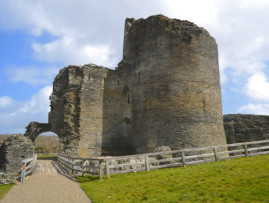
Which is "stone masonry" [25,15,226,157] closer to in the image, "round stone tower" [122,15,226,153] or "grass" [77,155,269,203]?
"round stone tower" [122,15,226,153]

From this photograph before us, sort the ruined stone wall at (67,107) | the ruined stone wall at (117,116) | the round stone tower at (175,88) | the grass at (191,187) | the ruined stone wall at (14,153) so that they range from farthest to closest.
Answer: the ruined stone wall at (117,116), the ruined stone wall at (67,107), the round stone tower at (175,88), the ruined stone wall at (14,153), the grass at (191,187)

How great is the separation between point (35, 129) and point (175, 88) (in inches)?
483

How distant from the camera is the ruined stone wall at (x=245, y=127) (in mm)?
17000

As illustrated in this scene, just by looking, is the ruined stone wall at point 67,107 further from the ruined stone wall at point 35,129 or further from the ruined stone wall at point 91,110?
the ruined stone wall at point 35,129

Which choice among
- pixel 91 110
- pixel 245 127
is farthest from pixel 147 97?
pixel 245 127

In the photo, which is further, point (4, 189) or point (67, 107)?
point (67, 107)

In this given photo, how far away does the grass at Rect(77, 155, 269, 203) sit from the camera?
19.4ft

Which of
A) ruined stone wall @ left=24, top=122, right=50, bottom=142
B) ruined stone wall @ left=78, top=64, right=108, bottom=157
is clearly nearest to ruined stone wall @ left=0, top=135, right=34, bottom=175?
ruined stone wall @ left=78, top=64, right=108, bottom=157

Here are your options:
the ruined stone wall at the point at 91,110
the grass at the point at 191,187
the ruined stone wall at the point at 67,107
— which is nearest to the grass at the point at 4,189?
the grass at the point at 191,187

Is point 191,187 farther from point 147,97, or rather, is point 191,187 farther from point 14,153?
point 147,97

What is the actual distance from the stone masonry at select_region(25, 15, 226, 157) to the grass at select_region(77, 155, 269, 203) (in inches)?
265

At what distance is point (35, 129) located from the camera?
20109mm

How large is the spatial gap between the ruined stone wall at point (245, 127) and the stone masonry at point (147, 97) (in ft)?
5.15

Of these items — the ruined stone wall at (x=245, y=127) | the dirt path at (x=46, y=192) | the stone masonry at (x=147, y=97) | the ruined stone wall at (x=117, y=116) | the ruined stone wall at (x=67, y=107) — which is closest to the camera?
the dirt path at (x=46, y=192)
